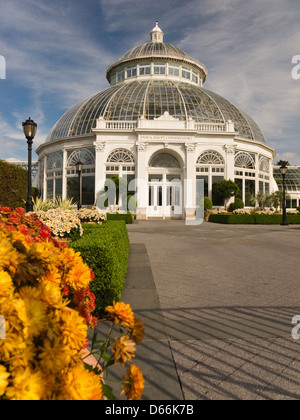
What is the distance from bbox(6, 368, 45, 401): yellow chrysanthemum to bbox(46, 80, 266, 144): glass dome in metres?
33.7

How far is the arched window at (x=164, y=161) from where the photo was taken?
34469 millimetres

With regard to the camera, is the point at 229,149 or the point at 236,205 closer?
the point at 236,205

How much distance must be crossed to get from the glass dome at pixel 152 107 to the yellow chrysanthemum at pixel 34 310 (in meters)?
33.4

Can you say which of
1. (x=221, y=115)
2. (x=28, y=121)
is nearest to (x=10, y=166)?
(x=28, y=121)

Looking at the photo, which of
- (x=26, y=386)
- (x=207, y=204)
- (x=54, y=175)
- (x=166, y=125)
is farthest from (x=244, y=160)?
(x=26, y=386)

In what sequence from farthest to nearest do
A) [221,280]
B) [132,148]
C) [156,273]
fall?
[132,148]
[156,273]
[221,280]

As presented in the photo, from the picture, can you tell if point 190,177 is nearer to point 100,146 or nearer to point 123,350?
point 100,146

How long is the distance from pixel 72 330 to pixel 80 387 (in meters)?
0.21

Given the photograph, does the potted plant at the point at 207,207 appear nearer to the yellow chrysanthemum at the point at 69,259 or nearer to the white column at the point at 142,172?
the white column at the point at 142,172

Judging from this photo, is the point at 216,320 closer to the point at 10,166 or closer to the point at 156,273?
the point at 156,273

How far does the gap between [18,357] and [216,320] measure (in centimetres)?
336

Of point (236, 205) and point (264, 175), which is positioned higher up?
point (264, 175)

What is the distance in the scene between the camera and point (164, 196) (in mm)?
33312

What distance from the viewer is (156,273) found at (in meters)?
6.91
